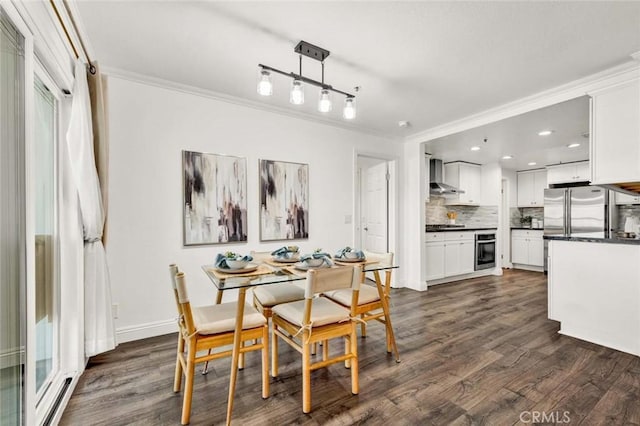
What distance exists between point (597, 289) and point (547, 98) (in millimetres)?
1918

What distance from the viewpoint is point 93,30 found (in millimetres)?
2039

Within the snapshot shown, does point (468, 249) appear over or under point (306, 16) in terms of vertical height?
under

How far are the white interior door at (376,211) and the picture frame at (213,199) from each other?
2355 millimetres

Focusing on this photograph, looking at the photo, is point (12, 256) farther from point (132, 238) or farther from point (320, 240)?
point (320, 240)

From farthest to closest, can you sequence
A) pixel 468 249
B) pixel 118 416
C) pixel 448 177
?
pixel 448 177 < pixel 468 249 < pixel 118 416

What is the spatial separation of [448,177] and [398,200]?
6.63 ft

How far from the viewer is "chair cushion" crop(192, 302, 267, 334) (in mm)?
1684

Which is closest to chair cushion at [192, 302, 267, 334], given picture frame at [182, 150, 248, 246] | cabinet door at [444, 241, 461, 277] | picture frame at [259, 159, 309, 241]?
picture frame at [182, 150, 248, 246]

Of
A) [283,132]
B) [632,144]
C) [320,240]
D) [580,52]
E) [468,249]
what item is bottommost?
[468,249]

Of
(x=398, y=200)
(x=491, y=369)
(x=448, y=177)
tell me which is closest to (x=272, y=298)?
(x=491, y=369)

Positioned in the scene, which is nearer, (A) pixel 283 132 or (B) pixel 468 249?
(A) pixel 283 132

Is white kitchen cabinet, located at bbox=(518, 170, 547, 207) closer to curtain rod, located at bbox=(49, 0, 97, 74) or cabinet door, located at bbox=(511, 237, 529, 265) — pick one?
cabinet door, located at bbox=(511, 237, 529, 265)

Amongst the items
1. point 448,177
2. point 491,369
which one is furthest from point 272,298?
point 448,177

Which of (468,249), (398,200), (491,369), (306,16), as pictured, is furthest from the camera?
(468,249)
